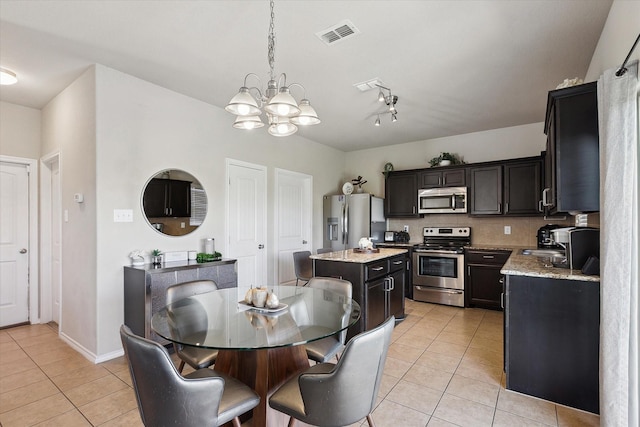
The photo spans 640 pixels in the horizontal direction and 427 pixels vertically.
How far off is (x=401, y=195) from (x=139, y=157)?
4.08m

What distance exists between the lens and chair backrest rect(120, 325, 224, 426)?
1.22 meters

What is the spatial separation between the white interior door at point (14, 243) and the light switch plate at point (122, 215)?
1959mm

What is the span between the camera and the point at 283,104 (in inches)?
70.5

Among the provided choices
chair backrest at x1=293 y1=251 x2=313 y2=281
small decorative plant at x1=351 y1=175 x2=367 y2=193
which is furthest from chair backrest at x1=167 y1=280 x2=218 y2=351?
small decorative plant at x1=351 y1=175 x2=367 y2=193

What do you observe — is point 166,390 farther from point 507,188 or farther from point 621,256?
point 507,188

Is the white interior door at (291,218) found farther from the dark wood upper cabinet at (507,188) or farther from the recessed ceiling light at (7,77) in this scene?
the recessed ceiling light at (7,77)

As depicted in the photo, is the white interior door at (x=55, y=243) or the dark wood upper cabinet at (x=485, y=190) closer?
the white interior door at (x=55, y=243)

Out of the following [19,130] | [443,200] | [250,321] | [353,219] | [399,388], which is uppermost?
[19,130]

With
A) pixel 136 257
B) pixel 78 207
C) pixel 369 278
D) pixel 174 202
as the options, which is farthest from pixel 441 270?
pixel 78 207

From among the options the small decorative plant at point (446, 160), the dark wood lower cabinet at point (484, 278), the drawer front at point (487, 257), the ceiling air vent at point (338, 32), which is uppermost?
the ceiling air vent at point (338, 32)

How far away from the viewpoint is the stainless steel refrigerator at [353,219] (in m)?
5.52

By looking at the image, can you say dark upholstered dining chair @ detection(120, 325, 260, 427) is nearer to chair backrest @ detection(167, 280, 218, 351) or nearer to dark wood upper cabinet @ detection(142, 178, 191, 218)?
chair backrest @ detection(167, 280, 218, 351)

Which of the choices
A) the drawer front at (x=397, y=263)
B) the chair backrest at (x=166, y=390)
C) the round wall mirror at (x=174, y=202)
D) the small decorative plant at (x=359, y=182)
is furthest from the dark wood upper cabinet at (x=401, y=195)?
the chair backrest at (x=166, y=390)

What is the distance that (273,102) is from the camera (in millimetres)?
1799
